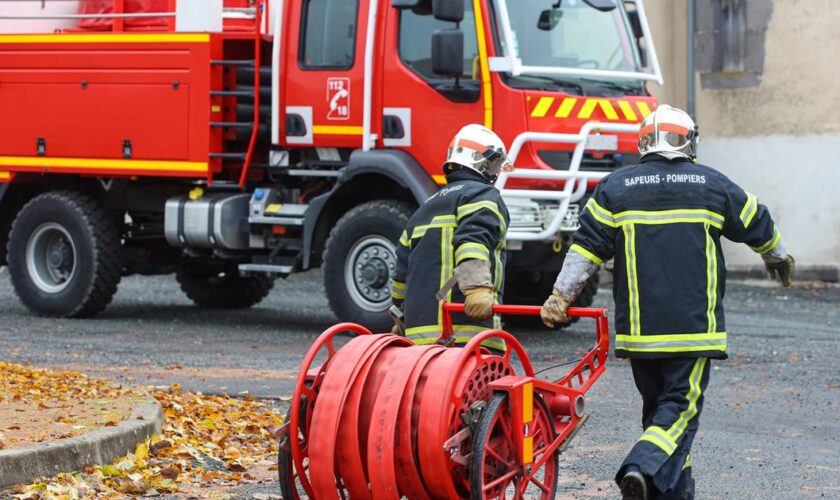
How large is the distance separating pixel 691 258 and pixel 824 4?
14390mm

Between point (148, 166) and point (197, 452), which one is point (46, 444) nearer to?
point (197, 452)

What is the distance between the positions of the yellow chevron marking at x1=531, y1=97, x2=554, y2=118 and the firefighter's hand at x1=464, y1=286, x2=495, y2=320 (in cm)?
557

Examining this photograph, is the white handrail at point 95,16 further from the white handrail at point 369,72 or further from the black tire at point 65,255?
the white handrail at point 369,72

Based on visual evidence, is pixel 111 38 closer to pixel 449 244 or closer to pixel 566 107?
pixel 566 107

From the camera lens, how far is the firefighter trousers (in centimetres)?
614

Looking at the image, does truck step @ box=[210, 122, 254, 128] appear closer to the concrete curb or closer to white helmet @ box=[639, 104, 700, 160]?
the concrete curb

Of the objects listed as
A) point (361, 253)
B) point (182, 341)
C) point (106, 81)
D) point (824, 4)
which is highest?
point (824, 4)

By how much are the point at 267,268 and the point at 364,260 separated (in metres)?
1.01

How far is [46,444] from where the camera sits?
691 centimetres

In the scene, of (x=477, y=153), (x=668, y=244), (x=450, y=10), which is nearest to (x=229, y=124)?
(x=450, y=10)

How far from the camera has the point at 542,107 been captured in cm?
1229

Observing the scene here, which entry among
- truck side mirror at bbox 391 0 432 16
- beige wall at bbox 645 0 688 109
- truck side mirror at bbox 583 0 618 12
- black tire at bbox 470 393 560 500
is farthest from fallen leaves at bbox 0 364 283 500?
beige wall at bbox 645 0 688 109

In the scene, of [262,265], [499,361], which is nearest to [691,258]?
[499,361]

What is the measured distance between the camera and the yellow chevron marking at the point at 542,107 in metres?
12.3
